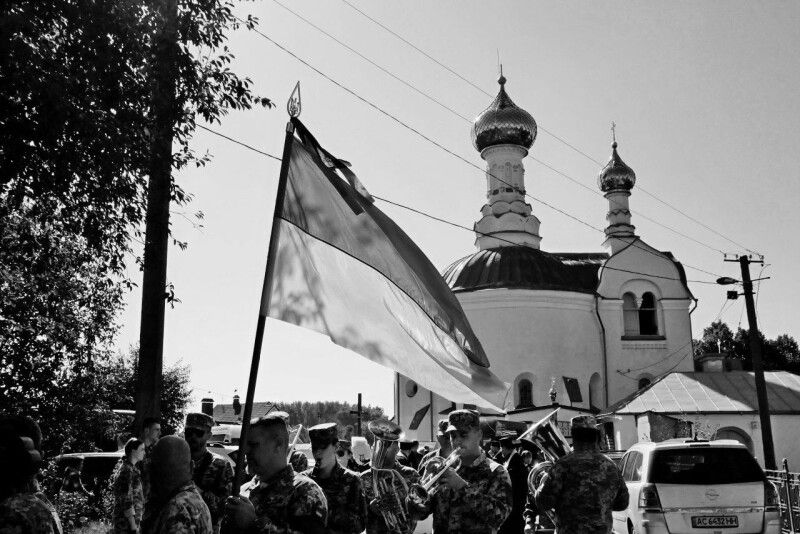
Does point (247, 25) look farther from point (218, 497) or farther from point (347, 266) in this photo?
point (218, 497)

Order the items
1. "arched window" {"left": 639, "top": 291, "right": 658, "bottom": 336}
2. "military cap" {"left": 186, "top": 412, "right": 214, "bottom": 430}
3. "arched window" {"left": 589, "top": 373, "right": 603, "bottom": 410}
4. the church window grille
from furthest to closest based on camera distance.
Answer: "arched window" {"left": 639, "top": 291, "right": 658, "bottom": 336} → "arched window" {"left": 589, "top": 373, "right": 603, "bottom": 410} → the church window grille → "military cap" {"left": 186, "top": 412, "right": 214, "bottom": 430}

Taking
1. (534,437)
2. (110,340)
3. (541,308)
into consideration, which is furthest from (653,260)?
(534,437)

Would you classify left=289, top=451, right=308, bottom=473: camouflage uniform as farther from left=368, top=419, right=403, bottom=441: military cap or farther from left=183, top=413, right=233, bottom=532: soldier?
left=368, top=419, right=403, bottom=441: military cap

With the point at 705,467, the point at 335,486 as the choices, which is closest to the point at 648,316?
the point at 705,467

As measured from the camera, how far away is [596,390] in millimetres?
41656

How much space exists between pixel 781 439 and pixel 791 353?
46226mm

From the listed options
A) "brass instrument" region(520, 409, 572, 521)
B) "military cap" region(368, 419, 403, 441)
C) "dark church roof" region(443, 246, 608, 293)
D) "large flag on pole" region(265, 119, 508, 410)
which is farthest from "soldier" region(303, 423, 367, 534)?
"dark church roof" region(443, 246, 608, 293)

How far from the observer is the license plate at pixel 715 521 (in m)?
9.71

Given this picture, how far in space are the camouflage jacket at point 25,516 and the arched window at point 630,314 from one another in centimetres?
4158

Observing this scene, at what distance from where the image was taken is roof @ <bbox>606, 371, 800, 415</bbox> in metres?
32.8

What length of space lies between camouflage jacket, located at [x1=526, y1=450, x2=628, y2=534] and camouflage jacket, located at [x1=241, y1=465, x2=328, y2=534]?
2.83 meters

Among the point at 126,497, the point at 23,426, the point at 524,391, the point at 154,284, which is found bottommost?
the point at 126,497

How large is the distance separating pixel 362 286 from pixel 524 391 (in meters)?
35.3

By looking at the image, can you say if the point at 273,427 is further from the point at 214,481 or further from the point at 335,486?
the point at 214,481
